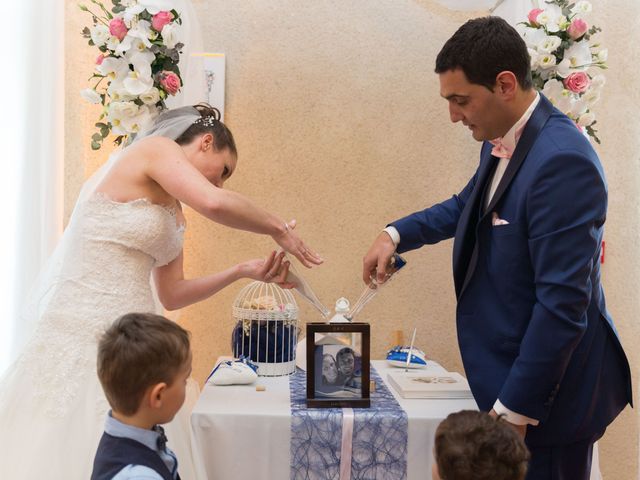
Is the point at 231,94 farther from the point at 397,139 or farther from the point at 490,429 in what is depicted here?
the point at 490,429

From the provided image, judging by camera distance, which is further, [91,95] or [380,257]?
[91,95]

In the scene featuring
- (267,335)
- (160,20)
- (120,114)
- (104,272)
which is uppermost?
(160,20)

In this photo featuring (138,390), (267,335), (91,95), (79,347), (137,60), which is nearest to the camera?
(138,390)

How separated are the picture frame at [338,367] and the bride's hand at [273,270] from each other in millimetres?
320

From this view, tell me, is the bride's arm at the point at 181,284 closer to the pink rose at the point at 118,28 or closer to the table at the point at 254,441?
the table at the point at 254,441

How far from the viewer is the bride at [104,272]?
83.0 inches

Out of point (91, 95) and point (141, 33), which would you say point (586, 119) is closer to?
point (141, 33)

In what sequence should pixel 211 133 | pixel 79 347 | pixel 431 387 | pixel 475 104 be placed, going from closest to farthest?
pixel 475 104
pixel 79 347
pixel 431 387
pixel 211 133

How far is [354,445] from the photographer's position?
87.0 inches

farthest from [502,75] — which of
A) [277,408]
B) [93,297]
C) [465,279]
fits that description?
[93,297]

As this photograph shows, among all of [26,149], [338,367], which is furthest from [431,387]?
[26,149]

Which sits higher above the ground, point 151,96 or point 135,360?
point 151,96

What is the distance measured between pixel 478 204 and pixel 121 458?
1.17 meters

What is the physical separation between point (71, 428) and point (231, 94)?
191cm
